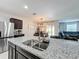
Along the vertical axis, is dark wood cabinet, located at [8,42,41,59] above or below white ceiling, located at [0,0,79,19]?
Answer: below

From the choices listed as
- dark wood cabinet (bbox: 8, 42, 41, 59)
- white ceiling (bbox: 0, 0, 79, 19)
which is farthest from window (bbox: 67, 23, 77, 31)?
dark wood cabinet (bbox: 8, 42, 41, 59)

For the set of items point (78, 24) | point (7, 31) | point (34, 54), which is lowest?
point (34, 54)

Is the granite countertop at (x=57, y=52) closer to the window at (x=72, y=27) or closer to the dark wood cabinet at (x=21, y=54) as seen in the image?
the dark wood cabinet at (x=21, y=54)

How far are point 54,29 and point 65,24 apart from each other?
1829mm

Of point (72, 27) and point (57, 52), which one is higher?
point (72, 27)

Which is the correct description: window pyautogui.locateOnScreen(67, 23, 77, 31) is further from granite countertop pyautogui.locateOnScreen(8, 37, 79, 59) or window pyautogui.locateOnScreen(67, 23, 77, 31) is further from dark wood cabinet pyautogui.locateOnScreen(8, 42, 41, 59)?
dark wood cabinet pyautogui.locateOnScreen(8, 42, 41, 59)

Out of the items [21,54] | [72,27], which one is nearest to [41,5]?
[21,54]

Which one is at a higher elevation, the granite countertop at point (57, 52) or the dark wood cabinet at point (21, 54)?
the granite countertop at point (57, 52)

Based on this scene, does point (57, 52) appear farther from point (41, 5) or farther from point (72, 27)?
point (72, 27)

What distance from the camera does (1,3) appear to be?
11.2 ft

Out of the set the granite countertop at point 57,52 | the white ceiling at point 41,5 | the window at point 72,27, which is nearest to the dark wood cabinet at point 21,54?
the granite countertop at point 57,52

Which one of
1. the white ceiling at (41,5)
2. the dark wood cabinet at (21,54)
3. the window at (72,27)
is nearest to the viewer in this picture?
the dark wood cabinet at (21,54)

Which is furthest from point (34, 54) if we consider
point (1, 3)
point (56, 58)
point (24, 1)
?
point (1, 3)

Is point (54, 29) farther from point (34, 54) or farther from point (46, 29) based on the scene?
point (34, 54)
